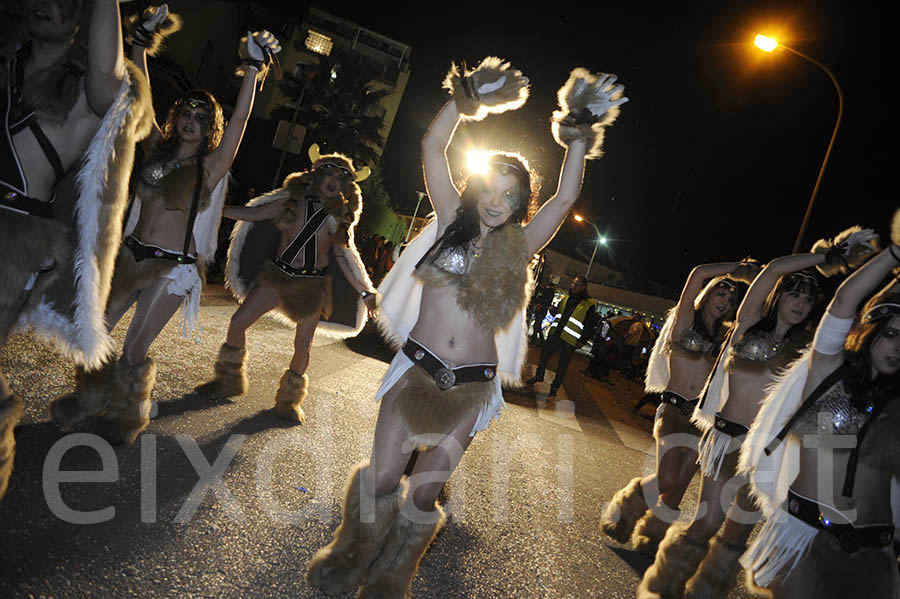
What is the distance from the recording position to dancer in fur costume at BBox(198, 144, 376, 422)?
4477mm

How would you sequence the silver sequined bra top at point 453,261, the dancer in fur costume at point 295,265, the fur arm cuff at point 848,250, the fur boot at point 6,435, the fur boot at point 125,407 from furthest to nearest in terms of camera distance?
the dancer in fur costume at point 295,265
the fur arm cuff at point 848,250
the fur boot at point 125,407
the silver sequined bra top at point 453,261
the fur boot at point 6,435

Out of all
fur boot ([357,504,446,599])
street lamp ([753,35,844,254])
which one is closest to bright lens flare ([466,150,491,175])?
fur boot ([357,504,446,599])

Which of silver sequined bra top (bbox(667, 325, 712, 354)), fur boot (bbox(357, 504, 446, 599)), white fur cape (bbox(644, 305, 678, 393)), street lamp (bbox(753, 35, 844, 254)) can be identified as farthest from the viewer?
street lamp (bbox(753, 35, 844, 254))

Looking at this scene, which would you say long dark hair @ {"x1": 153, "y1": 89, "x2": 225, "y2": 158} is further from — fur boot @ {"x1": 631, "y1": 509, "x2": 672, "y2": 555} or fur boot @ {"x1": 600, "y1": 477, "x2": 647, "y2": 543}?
fur boot @ {"x1": 631, "y1": 509, "x2": 672, "y2": 555}

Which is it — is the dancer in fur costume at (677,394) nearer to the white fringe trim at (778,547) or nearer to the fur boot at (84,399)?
the white fringe trim at (778,547)

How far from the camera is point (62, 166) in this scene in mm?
2262

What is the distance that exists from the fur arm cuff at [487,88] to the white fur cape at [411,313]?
2.01 ft

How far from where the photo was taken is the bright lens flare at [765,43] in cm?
826

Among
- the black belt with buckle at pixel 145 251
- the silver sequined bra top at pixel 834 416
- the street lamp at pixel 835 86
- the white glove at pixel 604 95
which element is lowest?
the black belt with buckle at pixel 145 251

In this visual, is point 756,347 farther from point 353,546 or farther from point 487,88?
point 353,546

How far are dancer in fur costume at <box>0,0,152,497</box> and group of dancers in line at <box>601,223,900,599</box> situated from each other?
131 inches

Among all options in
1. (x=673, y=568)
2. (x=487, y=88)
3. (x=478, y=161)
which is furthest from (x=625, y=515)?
(x=487, y=88)

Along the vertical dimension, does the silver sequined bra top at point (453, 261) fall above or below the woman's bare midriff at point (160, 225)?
above

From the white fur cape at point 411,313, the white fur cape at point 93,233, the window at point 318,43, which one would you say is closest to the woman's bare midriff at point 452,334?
the white fur cape at point 411,313
